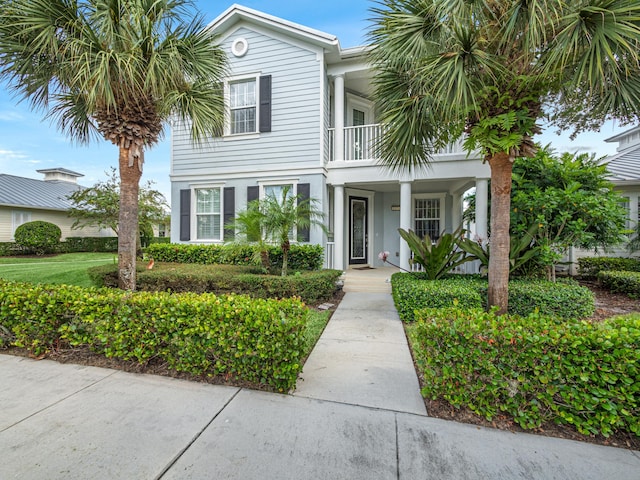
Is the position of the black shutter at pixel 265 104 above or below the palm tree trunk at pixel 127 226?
above

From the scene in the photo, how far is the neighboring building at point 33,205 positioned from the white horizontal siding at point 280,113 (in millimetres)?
12320

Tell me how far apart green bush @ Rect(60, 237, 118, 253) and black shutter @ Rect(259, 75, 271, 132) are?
1609cm

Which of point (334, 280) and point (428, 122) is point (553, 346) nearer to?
point (428, 122)

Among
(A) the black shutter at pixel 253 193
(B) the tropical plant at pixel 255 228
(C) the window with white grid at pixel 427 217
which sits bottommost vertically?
(B) the tropical plant at pixel 255 228

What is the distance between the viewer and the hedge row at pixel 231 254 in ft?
25.8

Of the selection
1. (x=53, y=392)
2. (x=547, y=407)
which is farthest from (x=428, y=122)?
(x=53, y=392)

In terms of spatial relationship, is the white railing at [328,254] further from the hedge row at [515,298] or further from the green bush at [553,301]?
the green bush at [553,301]

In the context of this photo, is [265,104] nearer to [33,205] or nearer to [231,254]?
[231,254]

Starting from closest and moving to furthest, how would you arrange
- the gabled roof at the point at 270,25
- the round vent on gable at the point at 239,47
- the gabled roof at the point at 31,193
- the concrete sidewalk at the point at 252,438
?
1. the concrete sidewalk at the point at 252,438
2. the gabled roof at the point at 270,25
3. the round vent on gable at the point at 239,47
4. the gabled roof at the point at 31,193

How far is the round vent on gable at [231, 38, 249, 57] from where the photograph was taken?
354 inches

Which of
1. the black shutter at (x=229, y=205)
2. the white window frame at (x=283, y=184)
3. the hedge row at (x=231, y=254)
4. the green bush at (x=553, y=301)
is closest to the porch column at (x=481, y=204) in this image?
the green bush at (x=553, y=301)

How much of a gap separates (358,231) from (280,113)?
16.1 ft

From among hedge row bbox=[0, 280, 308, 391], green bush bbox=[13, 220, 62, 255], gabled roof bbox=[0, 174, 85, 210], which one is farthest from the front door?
gabled roof bbox=[0, 174, 85, 210]

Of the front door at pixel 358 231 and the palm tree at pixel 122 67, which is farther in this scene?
the front door at pixel 358 231
